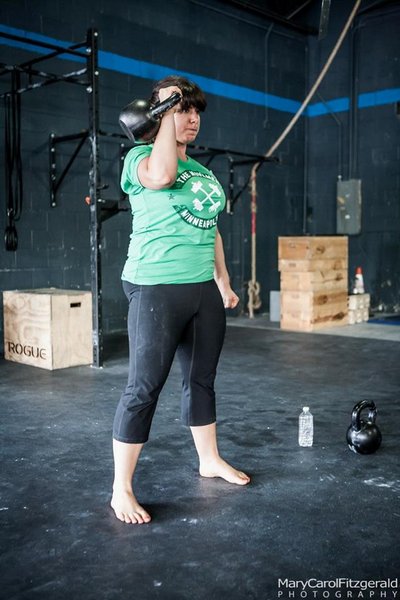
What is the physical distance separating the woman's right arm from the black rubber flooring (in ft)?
3.49

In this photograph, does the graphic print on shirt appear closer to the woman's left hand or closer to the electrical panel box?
the woman's left hand

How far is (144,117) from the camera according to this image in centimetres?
187

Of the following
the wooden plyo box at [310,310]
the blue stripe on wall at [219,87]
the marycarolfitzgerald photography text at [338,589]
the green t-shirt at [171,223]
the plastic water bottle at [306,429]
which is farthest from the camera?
the wooden plyo box at [310,310]

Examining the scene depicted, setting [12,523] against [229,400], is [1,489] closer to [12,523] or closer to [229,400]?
[12,523]

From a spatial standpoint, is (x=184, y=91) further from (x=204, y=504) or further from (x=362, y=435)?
(x=362, y=435)

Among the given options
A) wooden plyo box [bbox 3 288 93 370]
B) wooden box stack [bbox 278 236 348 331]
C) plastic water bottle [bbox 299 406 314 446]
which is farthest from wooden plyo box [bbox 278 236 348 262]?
plastic water bottle [bbox 299 406 314 446]

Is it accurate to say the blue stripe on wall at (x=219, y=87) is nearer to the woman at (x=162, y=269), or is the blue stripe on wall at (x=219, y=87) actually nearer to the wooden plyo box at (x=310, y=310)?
the wooden plyo box at (x=310, y=310)

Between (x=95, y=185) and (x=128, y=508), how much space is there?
9.63 ft

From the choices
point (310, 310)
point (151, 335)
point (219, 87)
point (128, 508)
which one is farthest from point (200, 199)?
point (219, 87)

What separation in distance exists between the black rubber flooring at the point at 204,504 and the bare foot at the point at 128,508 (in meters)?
0.04

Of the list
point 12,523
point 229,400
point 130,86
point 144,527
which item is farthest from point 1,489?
point 130,86

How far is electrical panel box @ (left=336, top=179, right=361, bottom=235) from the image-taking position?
805cm

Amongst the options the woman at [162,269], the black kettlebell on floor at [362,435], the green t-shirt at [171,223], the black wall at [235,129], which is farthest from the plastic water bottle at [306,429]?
the black wall at [235,129]

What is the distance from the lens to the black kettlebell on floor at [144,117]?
72.7 inches
